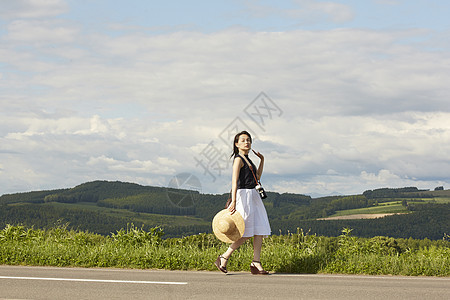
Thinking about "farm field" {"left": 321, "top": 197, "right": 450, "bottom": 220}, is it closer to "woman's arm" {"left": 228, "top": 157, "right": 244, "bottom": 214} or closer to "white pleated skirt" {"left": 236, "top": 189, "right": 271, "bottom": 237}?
"white pleated skirt" {"left": 236, "top": 189, "right": 271, "bottom": 237}

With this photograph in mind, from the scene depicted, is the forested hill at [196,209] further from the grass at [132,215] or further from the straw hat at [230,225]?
the straw hat at [230,225]

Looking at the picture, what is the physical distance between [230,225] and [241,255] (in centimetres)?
142

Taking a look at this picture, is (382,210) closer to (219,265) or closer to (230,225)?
(219,265)

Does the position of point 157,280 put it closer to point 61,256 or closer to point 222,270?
point 222,270

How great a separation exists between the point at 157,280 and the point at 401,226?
12351cm

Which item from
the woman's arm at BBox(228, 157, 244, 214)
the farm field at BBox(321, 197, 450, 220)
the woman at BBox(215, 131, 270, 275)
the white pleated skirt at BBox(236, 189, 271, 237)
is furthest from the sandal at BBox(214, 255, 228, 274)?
the farm field at BBox(321, 197, 450, 220)

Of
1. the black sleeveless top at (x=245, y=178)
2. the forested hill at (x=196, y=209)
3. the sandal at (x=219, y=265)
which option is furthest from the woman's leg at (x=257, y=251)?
the forested hill at (x=196, y=209)

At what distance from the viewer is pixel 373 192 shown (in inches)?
7333

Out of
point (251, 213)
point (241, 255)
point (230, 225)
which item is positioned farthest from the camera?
point (241, 255)

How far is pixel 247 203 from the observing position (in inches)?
347

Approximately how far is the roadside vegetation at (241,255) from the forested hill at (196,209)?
10044 cm

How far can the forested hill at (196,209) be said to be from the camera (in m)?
124

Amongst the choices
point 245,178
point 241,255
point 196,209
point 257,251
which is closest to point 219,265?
point 257,251

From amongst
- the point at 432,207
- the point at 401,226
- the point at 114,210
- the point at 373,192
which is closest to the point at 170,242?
the point at 401,226
